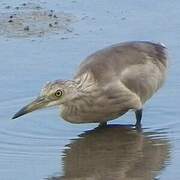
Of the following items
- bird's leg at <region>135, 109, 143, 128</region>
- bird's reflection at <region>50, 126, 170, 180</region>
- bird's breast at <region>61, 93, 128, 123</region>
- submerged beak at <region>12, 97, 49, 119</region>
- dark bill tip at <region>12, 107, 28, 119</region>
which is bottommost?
bird's reflection at <region>50, 126, 170, 180</region>

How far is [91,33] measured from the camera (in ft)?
34.0

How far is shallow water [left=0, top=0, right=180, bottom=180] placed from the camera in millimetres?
7258

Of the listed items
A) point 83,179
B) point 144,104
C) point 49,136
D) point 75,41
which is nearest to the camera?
point 83,179

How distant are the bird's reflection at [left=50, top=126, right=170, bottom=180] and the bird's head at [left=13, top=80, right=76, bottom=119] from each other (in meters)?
0.35

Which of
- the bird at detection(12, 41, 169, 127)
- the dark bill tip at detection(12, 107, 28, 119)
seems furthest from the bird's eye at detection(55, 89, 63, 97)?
the dark bill tip at detection(12, 107, 28, 119)

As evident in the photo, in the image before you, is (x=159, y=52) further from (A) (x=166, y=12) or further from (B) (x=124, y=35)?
(A) (x=166, y=12)

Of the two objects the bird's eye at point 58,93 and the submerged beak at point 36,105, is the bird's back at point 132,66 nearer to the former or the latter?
the bird's eye at point 58,93

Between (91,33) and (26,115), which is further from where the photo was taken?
(91,33)

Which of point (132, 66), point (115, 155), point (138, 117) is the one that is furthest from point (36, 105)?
point (132, 66)

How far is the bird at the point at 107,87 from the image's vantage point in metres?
7.79

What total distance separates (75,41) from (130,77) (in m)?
1.90

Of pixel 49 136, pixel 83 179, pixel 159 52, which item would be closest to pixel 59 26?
pixel 159 52

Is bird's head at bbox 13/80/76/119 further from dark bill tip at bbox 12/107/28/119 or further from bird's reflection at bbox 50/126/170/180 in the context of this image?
bird's reflection at bbox 50/126/170/180

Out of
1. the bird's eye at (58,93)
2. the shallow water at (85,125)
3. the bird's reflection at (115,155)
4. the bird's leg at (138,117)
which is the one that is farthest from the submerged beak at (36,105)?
the bird's leg at (138,117)
